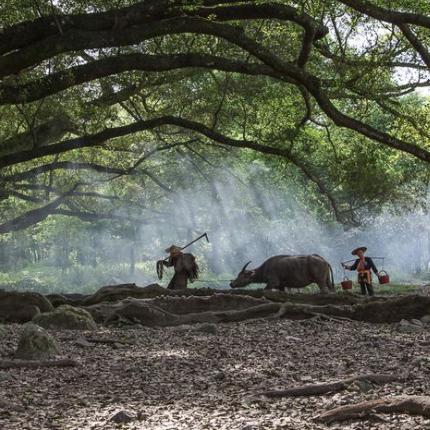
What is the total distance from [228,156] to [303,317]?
1330cm

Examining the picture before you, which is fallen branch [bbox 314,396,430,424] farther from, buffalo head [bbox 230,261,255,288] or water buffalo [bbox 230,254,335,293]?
buffalo head [bbox 230,261,255,288]

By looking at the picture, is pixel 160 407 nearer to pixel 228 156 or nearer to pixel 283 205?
pixel 228 156

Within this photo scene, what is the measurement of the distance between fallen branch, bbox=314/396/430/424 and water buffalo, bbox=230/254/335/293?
14.2 meters

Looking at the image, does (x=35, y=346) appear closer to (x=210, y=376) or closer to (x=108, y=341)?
(x=108, y=341)

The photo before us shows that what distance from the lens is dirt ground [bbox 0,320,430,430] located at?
551cm

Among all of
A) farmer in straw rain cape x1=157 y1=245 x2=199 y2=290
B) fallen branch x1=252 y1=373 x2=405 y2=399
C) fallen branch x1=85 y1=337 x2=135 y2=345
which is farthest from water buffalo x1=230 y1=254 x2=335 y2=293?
fallen branch x1=252 y1=373 x2=405 y2=399

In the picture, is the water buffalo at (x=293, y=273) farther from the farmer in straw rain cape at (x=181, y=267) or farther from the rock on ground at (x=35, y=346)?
the rock on ground at (x=35, y=346)

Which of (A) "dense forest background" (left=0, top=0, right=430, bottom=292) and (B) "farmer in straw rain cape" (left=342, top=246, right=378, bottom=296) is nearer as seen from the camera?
(A) "dense forest background" (left=0, top=0, right=430, bottom=292)

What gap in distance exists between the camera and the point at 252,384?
6812 millimetres

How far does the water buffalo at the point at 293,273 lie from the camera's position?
19.3 m

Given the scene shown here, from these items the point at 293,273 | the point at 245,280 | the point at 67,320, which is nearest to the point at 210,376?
the point at 67,320

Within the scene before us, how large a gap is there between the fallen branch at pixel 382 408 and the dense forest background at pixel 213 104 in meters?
6.04

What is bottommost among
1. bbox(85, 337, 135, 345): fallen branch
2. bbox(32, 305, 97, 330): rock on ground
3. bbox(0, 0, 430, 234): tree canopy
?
bbox(85, 337, 135, 345): fallen branch

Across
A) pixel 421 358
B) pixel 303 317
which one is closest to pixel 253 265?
pixel 303 317
